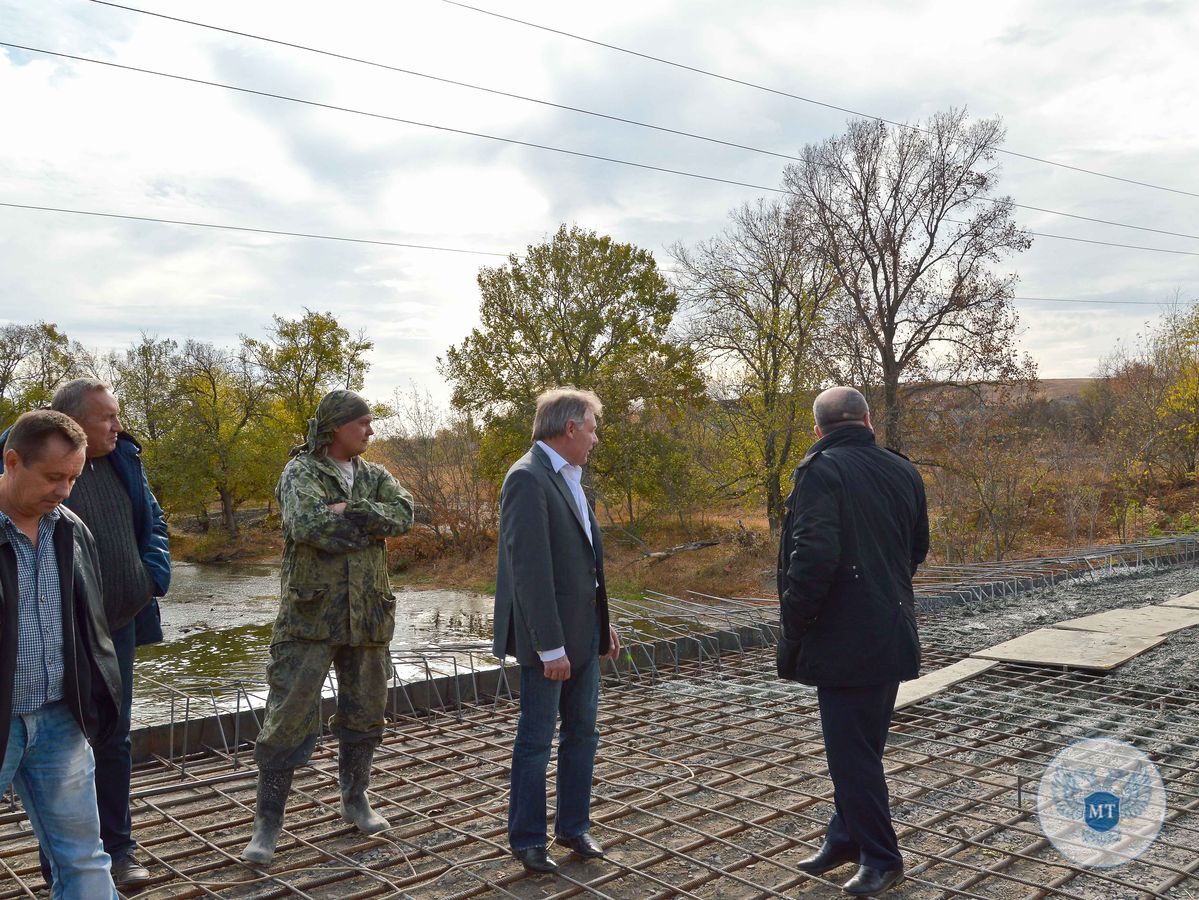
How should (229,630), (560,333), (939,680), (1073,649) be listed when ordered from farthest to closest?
(560,333) < (229,630) < (1073,649) < (939,680)

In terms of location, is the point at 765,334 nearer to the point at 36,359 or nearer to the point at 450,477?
the point at 450,477

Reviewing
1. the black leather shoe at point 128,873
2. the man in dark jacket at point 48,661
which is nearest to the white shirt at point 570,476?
the man in dark jacket at point 48,661

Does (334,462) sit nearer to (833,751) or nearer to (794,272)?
(833,751)

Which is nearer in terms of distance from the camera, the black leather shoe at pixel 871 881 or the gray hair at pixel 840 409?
the black leather shoe at pixel 871 881

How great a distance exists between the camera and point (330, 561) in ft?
10.6

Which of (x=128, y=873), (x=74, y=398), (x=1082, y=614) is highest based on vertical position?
(x=74, y=398)

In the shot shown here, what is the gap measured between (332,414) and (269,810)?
1.37 m

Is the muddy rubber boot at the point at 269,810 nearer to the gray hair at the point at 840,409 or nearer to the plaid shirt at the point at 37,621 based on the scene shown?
the plaid shirt at the point at 37,621

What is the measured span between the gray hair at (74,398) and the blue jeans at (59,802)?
43.5 inches

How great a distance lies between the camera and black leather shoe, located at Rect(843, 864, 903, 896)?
278 cm

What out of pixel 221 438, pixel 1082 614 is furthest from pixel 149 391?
pixel 1082 614

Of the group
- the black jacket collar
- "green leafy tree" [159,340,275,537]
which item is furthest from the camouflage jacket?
"green leafy tree" [159,340,275,537]

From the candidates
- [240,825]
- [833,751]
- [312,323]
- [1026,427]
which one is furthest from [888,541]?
[312,323]

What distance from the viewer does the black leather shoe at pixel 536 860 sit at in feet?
9.77
